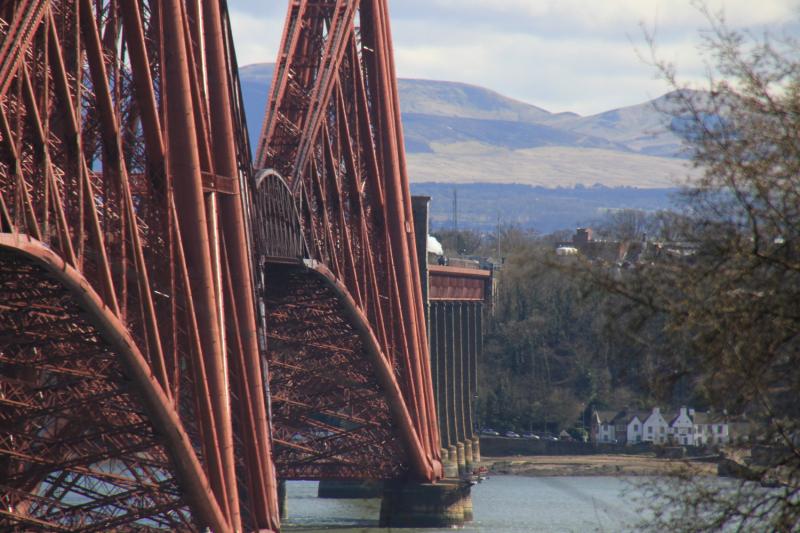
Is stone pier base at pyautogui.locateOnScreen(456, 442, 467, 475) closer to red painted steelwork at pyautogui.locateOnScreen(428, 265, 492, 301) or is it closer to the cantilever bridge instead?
red painted steelwork at pyautogui.locateOnScreen(428, 265, 492, 301)

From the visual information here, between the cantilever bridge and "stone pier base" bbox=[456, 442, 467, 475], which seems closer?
the cantilever bridge

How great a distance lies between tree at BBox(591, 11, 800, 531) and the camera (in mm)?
11336

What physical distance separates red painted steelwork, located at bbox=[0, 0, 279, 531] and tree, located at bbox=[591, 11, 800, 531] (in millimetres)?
11016

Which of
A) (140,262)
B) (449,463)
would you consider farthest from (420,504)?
(140,262)

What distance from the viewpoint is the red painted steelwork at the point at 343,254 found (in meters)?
50.6

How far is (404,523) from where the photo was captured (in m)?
64.1

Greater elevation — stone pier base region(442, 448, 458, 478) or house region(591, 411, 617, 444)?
stone pier base region(442, 448, 458, 478)

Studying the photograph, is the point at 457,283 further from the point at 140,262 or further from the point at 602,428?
the point at 140,262

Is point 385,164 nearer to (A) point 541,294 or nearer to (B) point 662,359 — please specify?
(B) point 662,359

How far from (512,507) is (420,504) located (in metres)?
16.2

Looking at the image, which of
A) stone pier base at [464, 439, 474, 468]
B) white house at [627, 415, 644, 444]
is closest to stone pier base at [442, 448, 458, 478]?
stone pier base at [464, 439, 474, 468]

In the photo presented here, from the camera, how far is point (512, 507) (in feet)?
260

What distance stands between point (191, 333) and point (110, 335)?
13.7 ft

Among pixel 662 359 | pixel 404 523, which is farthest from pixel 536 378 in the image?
pixel 662 359
